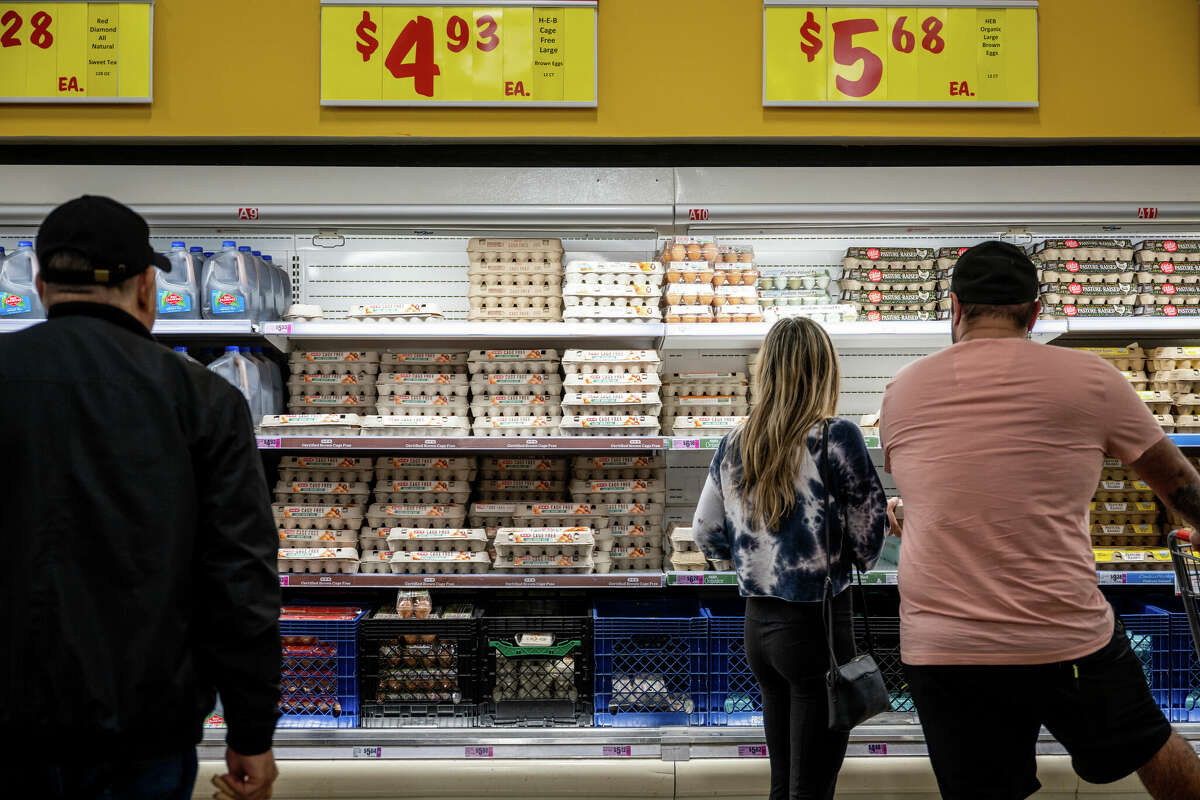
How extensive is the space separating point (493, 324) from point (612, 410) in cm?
67

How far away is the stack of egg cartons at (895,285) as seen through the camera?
13.1 feet

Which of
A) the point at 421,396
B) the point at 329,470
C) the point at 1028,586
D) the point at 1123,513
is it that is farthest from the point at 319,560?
the point at 1123,513

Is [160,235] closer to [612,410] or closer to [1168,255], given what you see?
[612,410]

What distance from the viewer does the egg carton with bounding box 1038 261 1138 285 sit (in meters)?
3.97

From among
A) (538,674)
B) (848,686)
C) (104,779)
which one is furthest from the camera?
(538,674)

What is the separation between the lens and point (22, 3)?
12.5 ft

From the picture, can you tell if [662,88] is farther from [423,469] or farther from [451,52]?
[423,469]

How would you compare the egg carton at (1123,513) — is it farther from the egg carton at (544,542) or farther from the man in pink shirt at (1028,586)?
the egg carton at (544,542)

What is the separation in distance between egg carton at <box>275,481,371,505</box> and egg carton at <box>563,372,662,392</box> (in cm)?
112

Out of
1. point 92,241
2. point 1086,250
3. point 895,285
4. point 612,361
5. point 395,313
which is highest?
point 1086,250

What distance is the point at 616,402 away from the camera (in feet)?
12.4

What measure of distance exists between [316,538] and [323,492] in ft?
0.76

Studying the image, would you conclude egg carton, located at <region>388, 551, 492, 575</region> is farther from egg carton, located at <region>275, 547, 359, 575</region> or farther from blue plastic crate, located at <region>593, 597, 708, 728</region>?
blue plastic crate, located at <region>593, 597, 708, 728</region>

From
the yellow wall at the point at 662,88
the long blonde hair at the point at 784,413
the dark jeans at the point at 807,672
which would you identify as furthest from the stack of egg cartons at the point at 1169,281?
the dark jeans at the point at 807,672
